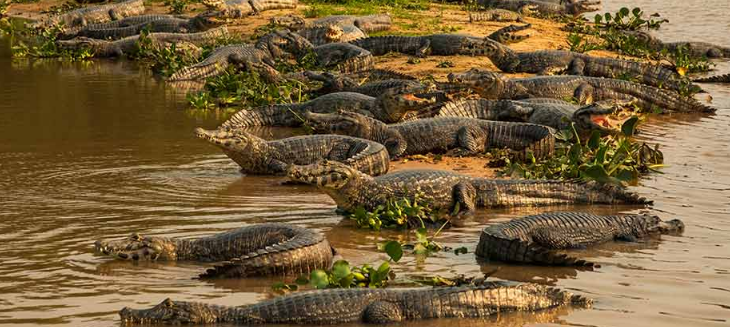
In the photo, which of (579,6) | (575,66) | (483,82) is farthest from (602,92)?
(579,6)

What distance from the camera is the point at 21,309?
6.26m

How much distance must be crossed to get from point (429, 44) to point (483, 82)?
13.9ft

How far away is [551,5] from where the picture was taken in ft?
85.5

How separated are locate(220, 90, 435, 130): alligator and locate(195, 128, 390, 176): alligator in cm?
157

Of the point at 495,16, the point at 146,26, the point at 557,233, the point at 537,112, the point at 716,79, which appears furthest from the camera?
the point at 495,16

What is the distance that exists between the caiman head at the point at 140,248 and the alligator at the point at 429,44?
9937 millimetres

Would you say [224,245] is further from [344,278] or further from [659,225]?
[659,225]

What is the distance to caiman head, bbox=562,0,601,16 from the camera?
26344 millimetres

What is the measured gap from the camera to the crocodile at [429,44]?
17095 mm

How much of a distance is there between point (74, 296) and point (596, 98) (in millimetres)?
8977

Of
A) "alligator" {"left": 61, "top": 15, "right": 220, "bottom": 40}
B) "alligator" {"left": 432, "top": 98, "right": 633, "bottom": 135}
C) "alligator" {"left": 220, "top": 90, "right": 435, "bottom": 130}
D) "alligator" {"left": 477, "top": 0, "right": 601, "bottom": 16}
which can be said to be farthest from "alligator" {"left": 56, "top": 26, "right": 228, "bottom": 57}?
"alligator" {"left": 477, "top": 0, "right": 601, "bottom": 16}

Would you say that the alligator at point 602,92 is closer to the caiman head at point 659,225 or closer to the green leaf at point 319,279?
the caiman head at point 659,225

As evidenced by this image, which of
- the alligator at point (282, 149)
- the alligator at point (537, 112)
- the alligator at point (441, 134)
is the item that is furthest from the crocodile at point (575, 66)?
the alligator at point (282, 149)

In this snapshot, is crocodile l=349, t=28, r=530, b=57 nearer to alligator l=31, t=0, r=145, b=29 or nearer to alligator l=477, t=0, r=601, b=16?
alligator l=31, t=0, r=145, b=29
